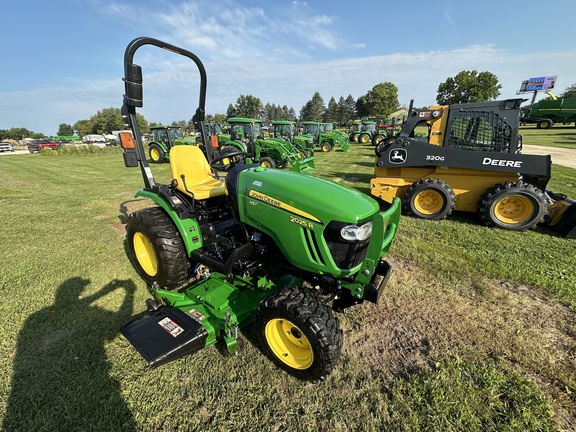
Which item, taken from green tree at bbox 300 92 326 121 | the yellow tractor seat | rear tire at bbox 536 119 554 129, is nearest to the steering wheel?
the yellow tractor seat

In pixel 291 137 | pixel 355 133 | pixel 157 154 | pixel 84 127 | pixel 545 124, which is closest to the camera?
pixel 157 154

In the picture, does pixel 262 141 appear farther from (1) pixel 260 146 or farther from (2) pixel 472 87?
(2) pixel 472 87

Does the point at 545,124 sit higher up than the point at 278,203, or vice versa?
the point at 278,203

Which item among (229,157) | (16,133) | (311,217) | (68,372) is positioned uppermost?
(229,157)

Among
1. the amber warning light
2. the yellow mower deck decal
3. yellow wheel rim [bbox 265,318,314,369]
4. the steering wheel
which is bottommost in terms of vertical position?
yellow wheel rim [bbox 265,318,314,369]

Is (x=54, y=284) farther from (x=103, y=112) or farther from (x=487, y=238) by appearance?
(x=103, y=112)

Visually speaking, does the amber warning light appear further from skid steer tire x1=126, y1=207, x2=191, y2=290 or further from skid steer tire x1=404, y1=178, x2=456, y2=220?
skid steer tire x1=404, y1=178, x2=456, y2=220

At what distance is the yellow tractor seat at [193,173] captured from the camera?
9.50 ft

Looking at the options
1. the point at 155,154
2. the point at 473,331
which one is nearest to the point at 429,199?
the point at 473,331

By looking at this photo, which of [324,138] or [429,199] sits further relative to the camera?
[324,138]

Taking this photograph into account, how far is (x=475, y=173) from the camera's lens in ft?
16.6

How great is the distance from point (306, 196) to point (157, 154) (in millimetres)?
15270

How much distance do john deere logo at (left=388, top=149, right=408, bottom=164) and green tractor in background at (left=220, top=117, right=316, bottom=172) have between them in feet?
16.6

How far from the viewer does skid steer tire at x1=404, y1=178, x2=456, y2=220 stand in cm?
510
